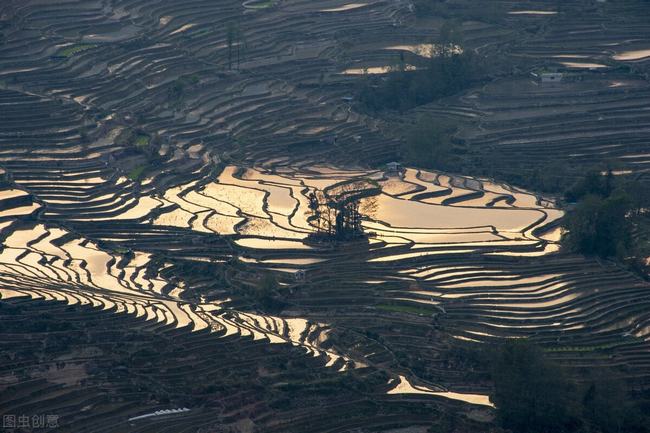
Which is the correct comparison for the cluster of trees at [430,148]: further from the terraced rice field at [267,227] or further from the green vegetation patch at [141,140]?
the green vegetation patch at [141,140]

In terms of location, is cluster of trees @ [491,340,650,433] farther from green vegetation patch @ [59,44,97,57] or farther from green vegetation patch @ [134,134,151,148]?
green vegetation patch @ [59,44,97,57]

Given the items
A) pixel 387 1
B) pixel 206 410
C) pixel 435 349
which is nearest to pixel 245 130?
pixel 387 1

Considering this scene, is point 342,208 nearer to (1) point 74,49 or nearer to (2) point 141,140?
(2) point 141,140

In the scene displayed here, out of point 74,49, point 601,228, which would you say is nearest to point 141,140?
point 74,49

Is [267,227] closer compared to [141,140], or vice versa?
[267,227]

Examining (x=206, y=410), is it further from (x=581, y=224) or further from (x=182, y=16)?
(x=182, y=16)

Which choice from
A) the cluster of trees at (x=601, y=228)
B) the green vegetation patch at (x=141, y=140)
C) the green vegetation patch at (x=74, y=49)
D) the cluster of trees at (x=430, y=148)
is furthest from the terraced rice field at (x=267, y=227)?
the cluster of trees at (x=430, y=148)

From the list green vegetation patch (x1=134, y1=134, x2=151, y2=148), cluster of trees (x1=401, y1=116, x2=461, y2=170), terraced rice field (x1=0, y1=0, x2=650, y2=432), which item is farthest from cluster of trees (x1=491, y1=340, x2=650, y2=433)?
green vegetation patch (x1=134, y1=134, x2=151, y2=148)
